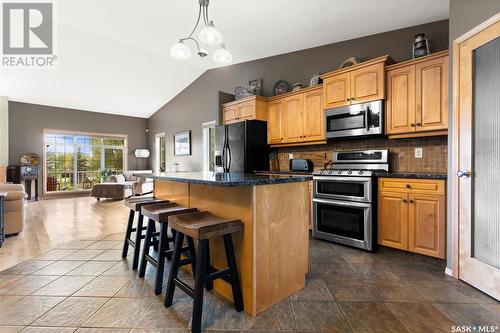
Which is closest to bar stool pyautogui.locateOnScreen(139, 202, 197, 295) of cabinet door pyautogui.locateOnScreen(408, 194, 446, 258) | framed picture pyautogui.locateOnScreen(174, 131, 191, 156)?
cabinet door pyautogui.locateOnScreen(408, 194, 446, 258)

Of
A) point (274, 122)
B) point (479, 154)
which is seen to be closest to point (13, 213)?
point (274, 122)

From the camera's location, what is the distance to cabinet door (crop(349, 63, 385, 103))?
291 cm

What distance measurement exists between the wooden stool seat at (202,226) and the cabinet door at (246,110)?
2808 millimetres

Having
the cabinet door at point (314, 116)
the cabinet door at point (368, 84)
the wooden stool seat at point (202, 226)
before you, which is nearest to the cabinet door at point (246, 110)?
the cabinet door at point (314, 116)

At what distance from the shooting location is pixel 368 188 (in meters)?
2.71

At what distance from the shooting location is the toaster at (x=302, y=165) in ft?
12.2

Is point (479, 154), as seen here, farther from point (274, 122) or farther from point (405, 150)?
point (274, 122)

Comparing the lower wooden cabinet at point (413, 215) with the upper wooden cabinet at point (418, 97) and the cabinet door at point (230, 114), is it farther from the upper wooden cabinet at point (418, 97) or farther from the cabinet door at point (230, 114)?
the cabinet door at point (230, 114)

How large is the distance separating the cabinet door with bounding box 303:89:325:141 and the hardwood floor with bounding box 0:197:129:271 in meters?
3.21

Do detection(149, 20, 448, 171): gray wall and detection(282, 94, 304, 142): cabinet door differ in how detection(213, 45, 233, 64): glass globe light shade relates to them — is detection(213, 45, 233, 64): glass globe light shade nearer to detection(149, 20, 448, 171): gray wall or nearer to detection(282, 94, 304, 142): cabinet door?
detection(282, 94, 304, 142): cabinet door

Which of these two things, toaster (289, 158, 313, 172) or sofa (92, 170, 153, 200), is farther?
sofa (92, 170, 153, 200)

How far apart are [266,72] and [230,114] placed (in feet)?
3.45

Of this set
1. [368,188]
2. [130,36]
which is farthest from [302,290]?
[130,36]

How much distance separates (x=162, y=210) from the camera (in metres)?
2.07
